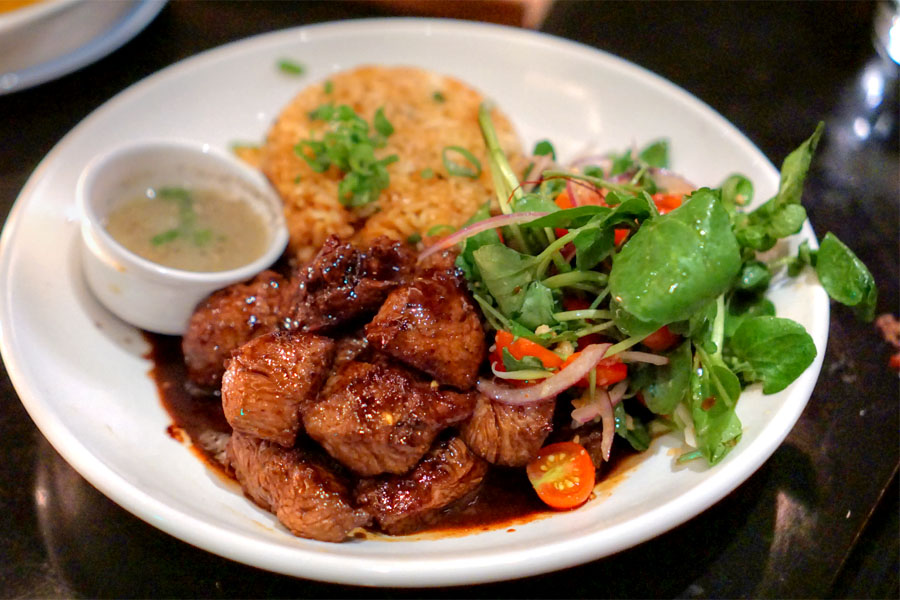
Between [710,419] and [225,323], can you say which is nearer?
[710,419]

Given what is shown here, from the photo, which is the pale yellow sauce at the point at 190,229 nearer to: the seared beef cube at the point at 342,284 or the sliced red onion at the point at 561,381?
the seared beef cube at the point at 342,284

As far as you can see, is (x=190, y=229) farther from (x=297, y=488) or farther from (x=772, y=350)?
(x=772, y=350)

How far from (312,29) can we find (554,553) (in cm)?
327

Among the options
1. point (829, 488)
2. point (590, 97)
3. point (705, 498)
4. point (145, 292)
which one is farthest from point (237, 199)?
point (829, 488)

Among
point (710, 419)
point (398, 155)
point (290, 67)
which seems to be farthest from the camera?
point (290, 67)

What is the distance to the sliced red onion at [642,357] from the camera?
2.38 metres

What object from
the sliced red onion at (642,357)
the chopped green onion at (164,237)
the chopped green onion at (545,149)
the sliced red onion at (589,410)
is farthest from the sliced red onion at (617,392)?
the chopped green onion at (164,237)

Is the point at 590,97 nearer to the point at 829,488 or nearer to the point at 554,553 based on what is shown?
the point at 829,488

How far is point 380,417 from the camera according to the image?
221cm

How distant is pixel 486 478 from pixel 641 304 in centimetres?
96

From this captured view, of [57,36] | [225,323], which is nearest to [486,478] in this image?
[225,323]

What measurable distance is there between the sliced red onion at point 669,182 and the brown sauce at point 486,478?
1.25 metres

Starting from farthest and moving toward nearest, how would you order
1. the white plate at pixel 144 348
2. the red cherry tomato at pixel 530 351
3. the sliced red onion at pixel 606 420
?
1. the sliced red onion at pixel 606 420
2. the red cherry tomato at pixel 530 351
3. the white plate at pixel 144 348

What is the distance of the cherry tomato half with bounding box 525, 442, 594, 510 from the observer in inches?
93.0
